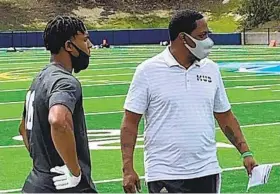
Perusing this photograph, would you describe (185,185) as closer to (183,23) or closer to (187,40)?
(187,40)

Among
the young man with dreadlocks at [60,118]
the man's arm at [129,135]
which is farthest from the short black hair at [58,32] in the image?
the man's arm at [129,135]

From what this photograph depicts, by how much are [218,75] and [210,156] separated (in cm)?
56

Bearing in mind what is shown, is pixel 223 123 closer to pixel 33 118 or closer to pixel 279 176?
pixel 33 118

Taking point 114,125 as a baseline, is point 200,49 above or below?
above

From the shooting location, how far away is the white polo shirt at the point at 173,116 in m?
5.48

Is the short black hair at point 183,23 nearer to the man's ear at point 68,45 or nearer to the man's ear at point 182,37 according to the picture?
the man's ear at point 182,37

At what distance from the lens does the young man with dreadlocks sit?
456 centimetres

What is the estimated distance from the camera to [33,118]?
16.1ft

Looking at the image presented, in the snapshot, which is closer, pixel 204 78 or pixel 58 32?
pixel 58 32

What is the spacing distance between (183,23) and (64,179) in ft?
4.88

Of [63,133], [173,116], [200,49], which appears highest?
[200,49]

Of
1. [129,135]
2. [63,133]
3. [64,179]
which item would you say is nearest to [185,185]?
[129,135]

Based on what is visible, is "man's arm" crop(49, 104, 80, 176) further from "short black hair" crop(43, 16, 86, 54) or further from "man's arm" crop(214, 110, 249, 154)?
"man's arm" crop(214, 110, 249, 154)

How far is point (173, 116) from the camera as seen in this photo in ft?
18.0
